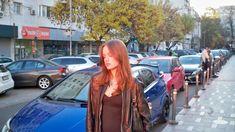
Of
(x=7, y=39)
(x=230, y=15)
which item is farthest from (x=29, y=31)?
(x=230, y=15)

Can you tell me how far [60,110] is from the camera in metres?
5.00

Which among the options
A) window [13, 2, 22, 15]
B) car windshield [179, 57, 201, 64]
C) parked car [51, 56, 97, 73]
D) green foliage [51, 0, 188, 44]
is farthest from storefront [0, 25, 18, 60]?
car windshield [179, 57, 201, 64]

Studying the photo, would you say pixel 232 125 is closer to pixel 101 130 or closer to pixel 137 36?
pixel 101 130

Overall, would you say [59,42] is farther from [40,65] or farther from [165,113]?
[165,113]

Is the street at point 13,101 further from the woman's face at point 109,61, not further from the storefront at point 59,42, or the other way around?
the storefront at point 59,42

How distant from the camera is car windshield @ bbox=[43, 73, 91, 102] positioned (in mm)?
5641

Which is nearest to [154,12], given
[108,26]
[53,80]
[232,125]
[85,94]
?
[108,26]

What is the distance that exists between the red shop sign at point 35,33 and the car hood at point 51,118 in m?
30.1

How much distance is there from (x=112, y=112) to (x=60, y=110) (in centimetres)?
192

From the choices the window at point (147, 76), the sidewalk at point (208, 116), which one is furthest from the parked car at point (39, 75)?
the window at point (147, 76)

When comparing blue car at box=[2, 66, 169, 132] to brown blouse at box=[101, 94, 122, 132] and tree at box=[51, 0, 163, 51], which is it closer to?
brown blouse at box=[101, 94, 122, 132]

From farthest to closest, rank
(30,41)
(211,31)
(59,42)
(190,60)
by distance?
1. (211,31)
2. (59,42)
3. (30,41)
4. (190,60)

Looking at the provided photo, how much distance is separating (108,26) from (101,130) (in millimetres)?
28501

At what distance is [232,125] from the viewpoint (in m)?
8.11
